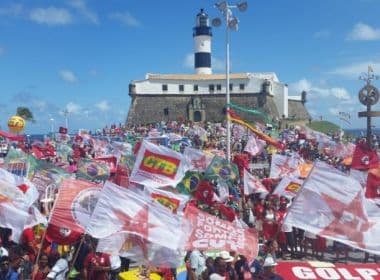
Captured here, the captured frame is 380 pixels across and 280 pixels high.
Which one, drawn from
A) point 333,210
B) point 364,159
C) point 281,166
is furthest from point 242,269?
point 281,166

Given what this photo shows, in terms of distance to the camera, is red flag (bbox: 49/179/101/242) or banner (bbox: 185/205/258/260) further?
red flag (bbox: 49/179/101/242)

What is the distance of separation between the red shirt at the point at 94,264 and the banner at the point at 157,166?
8.92ft

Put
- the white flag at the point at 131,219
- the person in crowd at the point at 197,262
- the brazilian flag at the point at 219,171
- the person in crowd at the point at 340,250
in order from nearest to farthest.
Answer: the white flag at the point at 131,219 → the person in crowd at the point at 197,262 → the person in crowd at the point at 340,250 → the brazilian flag at the point at 219,171

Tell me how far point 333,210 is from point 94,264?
140 inches

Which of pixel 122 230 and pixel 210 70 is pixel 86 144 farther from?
pixel 210 70

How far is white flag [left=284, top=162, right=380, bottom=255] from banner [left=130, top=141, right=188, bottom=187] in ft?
13.4

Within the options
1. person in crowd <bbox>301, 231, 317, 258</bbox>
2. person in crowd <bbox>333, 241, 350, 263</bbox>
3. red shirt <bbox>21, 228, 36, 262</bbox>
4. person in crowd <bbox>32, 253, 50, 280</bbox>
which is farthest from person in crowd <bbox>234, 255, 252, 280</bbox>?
person in crowd <bbox>301, 231, 317, 258</bbox>

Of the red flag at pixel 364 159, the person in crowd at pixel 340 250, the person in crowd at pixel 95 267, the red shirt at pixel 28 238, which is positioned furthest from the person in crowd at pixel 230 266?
the red flag at pixel 364 159

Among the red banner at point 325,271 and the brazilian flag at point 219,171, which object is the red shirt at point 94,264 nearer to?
the red banner at point 325,271

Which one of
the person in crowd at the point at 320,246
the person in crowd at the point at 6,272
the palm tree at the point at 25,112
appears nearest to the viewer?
the person in crowd at the point at 6,272

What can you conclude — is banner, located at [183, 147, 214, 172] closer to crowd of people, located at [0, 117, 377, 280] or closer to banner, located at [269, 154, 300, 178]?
crowd of people, located at [0, 117, 377, 280]

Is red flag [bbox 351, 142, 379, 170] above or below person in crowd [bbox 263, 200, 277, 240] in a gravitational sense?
above

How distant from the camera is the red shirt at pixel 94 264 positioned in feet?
26.4

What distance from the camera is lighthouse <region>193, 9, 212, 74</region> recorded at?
74500 millimetres
